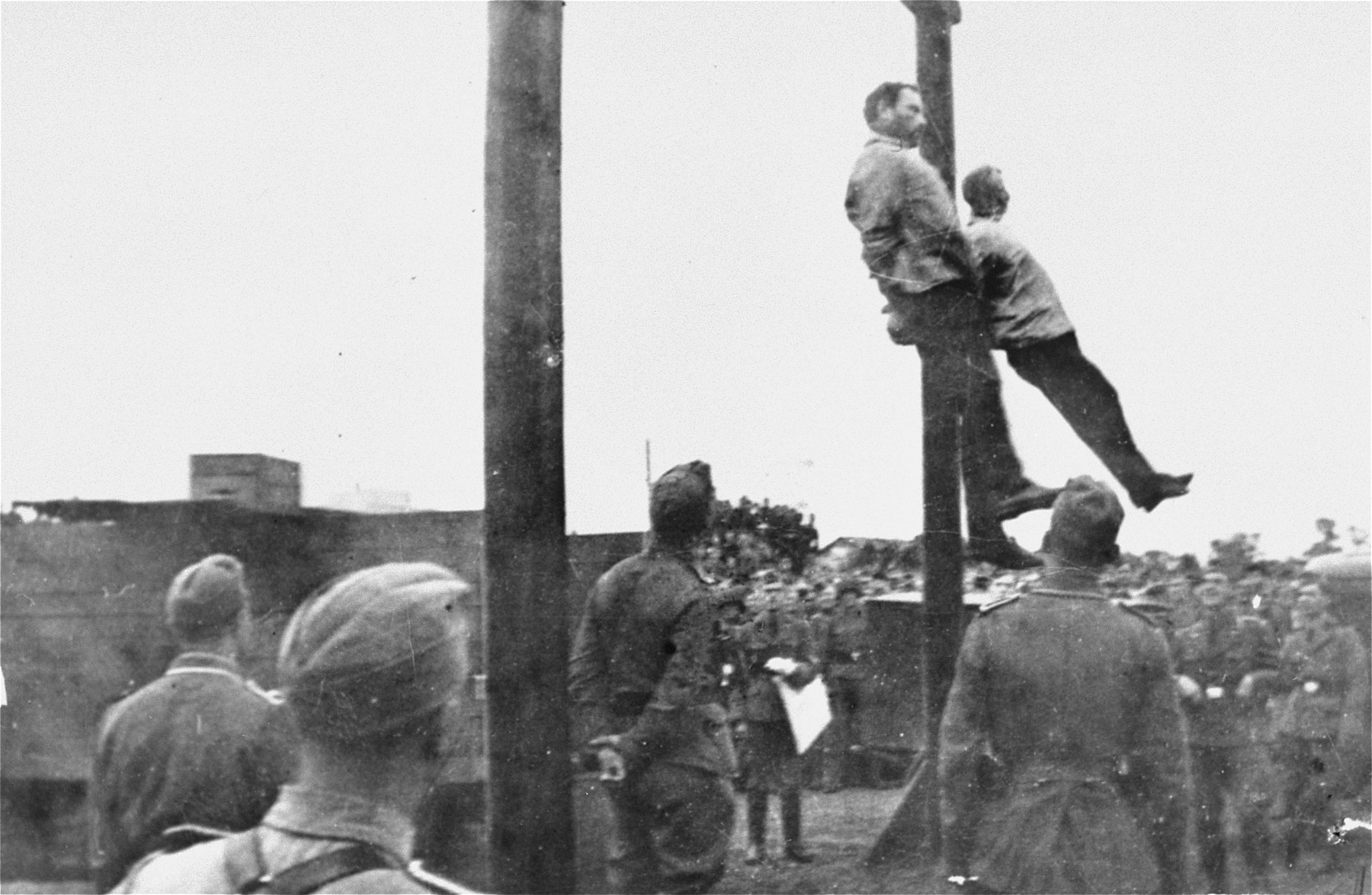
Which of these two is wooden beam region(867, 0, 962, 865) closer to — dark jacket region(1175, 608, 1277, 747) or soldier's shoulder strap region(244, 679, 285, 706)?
dark jacket region(1175, 608, 1277, 747)

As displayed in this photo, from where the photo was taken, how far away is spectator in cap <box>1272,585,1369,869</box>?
3516 mm

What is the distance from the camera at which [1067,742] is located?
3387 millimetres

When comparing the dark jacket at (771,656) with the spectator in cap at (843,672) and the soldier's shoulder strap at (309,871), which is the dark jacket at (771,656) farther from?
the soldier's shoulder strap at (309,871)

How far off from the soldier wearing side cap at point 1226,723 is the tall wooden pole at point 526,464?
1532 mm

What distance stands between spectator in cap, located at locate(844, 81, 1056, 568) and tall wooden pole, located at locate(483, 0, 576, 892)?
2.67 ft

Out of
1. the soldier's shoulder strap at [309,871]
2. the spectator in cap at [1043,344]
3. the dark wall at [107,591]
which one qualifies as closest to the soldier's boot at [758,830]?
the dark wall at [107,591]

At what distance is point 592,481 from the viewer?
3455 millimetres

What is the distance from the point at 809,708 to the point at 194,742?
146 cm

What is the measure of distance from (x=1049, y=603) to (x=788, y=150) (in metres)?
1.32

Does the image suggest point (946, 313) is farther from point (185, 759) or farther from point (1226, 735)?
point (185, 759)

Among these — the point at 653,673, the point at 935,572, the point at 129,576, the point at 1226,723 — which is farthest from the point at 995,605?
the point at 129,576

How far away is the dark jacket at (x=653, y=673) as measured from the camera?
339 cm

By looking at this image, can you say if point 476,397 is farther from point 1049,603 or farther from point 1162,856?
point 1162,856

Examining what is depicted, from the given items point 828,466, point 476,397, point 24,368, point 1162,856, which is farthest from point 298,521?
point 1162,856
